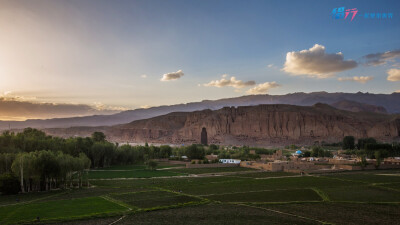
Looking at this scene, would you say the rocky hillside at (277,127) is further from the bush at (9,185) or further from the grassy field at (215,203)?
the bush at (9,185)

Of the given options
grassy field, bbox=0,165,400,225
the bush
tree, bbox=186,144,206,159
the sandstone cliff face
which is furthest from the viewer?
the sandstone cliff face

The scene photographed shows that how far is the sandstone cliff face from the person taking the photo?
11475 cm

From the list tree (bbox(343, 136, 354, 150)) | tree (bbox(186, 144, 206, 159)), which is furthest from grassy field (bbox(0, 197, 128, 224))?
tree (bbox(343, 136, 354, 150))

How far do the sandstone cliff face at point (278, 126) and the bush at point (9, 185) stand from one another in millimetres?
97250

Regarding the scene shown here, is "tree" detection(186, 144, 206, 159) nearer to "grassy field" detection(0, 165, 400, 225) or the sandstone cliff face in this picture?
"grassy field" detection(0, 165, 400, 225)

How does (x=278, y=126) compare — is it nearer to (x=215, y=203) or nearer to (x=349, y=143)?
(x=349, y=143)

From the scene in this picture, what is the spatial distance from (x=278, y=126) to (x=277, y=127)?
561 millimetres

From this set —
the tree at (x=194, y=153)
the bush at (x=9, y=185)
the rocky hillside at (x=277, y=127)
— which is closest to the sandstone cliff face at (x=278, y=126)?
the rocky hillside at (x=277, y=127)

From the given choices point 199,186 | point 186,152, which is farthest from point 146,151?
point 199,186

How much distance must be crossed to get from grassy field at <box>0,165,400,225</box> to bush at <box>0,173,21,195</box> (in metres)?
1.54

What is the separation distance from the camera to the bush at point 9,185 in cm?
3048

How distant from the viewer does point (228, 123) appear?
13775 cm

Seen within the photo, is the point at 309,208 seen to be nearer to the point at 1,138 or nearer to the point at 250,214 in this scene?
the point at 250,214

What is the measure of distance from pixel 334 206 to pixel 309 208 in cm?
215
